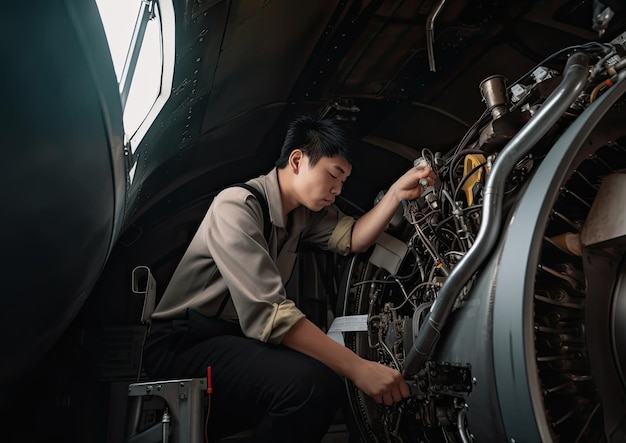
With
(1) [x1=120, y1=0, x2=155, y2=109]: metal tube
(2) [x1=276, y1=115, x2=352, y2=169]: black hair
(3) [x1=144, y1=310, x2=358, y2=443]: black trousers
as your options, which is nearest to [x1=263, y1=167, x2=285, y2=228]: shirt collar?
(2) [x1=276, y1=115, x2=352, y2=169]: black hair

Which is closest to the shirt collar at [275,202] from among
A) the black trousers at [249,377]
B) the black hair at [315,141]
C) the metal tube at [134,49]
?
the black hair at [315,141]

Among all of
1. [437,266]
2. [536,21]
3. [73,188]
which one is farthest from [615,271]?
[73,188]

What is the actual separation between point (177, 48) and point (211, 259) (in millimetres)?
675

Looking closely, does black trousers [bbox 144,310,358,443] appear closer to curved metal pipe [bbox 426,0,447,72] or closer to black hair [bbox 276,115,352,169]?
black hair [bbox 276,115,352,169]

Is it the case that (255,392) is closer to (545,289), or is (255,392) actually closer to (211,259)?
(211,259)

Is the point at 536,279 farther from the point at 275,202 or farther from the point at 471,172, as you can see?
the point at 275,202

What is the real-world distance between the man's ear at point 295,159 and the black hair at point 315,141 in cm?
2

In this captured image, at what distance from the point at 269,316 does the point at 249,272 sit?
142 millimetres

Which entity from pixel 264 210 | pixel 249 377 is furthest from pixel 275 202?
pixel 249 377

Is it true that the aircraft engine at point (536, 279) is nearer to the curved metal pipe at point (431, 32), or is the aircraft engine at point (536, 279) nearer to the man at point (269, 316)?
the man at point (269, 316)

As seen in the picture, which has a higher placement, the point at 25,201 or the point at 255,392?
the point at 25,201

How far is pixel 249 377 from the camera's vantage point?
1.52 metres

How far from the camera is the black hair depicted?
6.10ft

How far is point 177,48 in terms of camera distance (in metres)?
1.54
